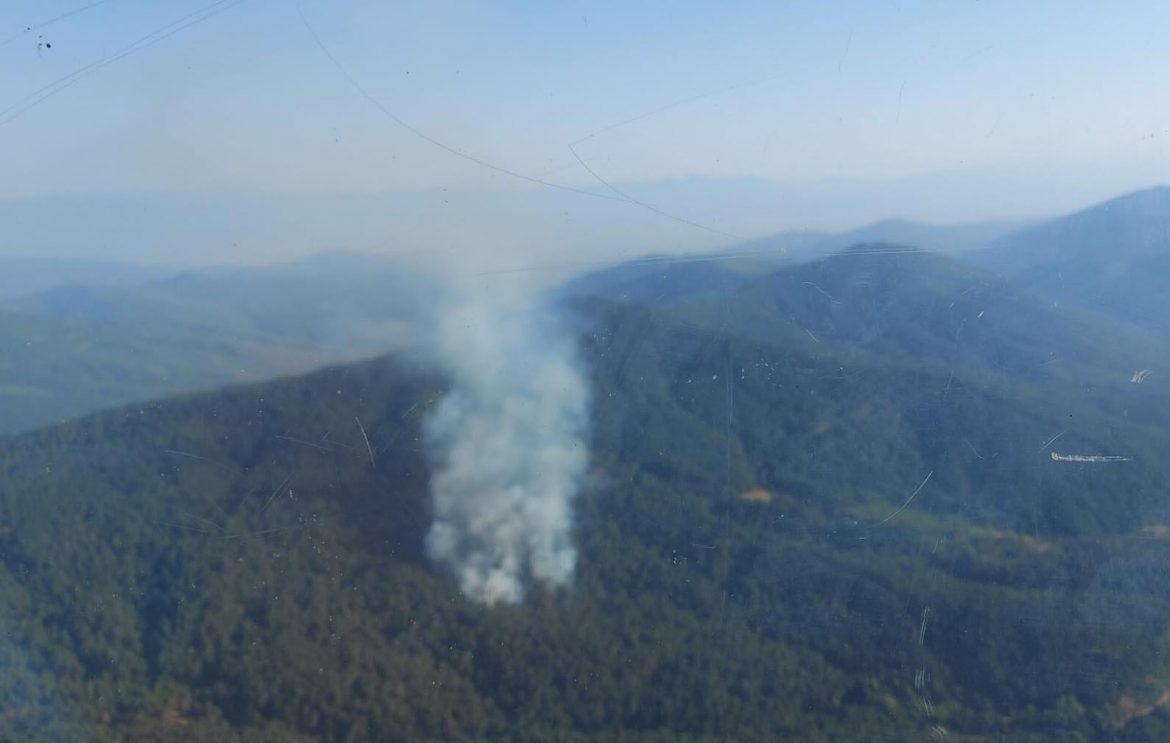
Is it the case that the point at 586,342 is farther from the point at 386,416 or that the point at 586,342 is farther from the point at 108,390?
the point at 108,390

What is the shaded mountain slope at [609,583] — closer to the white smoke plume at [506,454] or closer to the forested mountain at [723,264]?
the white smoke plume at [506,454]

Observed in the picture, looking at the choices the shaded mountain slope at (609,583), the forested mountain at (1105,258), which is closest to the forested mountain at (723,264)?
the forested mountain at (1105,258)

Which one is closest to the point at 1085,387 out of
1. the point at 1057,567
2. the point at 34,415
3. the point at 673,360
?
the point at 1057,567

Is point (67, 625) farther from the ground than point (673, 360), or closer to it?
closer to it

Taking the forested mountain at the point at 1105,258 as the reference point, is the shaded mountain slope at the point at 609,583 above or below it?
below

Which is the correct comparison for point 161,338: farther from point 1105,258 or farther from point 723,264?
point 1105,258

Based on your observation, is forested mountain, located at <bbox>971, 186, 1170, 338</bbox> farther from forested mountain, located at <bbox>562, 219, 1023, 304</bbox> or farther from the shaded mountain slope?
the shaded mountain slope
